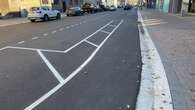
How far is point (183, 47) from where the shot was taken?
11172mm

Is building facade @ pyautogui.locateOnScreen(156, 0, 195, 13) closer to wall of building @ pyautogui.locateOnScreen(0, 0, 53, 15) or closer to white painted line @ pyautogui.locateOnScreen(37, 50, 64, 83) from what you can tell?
wall of building @ pyautogui.locateOnScreen(0, 0, 53, 15)

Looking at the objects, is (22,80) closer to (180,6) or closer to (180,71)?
(180,71)

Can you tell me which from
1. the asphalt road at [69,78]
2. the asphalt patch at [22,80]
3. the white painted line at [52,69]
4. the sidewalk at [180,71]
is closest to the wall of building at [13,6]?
the asphalt road at [69,78]

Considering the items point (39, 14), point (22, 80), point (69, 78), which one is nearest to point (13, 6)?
point (39, 14)

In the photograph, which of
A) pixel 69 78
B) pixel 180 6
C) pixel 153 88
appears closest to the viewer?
pixel 153 88

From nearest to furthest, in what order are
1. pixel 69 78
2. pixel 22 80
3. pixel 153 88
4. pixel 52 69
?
pixel 153 88 → pixel 22 80 → pixel 69 78 → pixel 52 69

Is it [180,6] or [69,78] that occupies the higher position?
[180,6]

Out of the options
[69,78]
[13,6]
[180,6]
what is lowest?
[69,78]

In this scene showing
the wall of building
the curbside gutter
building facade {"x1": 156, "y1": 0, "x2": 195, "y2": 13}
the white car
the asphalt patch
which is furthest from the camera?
building facade {"x1": 156, "y1": 0, "x2": 195, "y2": 13}

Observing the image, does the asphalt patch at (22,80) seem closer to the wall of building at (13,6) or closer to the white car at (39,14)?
the white car at (39,14)

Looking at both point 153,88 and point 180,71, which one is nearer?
point 153,88

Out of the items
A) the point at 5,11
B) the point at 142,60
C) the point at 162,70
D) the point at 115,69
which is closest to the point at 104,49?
the point at 142,60

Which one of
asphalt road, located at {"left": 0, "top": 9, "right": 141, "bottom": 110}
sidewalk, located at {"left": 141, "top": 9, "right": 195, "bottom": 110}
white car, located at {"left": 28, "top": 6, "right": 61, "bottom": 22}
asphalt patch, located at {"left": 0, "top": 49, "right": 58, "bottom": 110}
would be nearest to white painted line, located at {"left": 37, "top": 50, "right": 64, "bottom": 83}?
asphalt road, located at {"left": 0, "top": 9, "right": 141, "bottom": 110}

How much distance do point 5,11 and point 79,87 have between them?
33.3 metres
